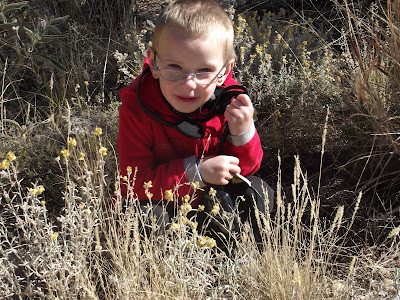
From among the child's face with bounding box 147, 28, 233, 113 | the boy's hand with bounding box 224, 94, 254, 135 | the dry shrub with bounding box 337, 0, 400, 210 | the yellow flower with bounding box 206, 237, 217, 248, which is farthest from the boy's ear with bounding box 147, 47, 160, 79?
the dry shrub with bounding box 337, 0, 400, 210

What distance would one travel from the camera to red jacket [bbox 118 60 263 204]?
206 cm

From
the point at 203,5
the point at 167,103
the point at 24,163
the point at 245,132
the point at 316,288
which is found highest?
the point at 203,5

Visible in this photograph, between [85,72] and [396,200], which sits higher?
[85,72]

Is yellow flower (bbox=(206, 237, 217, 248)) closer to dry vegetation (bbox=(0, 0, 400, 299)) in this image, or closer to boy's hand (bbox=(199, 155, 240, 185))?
dry vegetation (bbox=(0, 0, 400, 299))

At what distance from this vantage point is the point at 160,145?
217 centimetres

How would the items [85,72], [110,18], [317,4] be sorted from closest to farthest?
[85,72]
[110,18]
[317,4]

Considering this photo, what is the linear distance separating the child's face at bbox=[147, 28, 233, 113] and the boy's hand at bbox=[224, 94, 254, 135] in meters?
0.11

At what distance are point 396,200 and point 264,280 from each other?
40.1 inches

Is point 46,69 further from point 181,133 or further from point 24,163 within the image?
point 181,133

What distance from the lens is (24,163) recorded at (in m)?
2.66

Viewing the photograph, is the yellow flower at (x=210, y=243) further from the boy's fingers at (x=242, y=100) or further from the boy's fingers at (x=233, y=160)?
the boy's fingers at (x=242, y=100)

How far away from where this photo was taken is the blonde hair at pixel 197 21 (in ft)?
6.34

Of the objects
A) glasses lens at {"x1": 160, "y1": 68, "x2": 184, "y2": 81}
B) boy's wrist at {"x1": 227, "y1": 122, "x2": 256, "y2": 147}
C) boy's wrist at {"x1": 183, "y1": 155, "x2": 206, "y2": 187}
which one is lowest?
boy's wrist at {"x1": 183, "y1": 155, "x2": 206, "y2": 187}

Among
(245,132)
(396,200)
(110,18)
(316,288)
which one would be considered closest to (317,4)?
(110,18)
